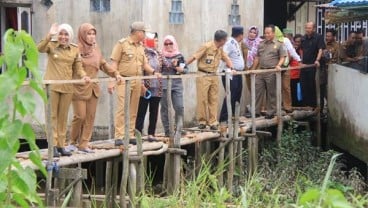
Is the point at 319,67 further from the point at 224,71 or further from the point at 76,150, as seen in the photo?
the point at 76,150

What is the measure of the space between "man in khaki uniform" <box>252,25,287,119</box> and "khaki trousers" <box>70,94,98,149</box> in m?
4.34

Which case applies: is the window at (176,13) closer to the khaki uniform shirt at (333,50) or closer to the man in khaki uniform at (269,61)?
the man in khaki uniform at (269,61)

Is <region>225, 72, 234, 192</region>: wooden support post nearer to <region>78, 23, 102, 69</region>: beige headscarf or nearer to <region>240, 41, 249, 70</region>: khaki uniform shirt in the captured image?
<region>240, 41, 249, 70</region>: khaki uniform shirt

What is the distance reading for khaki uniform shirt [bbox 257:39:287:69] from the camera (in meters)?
12.9

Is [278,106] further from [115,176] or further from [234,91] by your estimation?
[115,176]

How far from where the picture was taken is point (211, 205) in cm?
585

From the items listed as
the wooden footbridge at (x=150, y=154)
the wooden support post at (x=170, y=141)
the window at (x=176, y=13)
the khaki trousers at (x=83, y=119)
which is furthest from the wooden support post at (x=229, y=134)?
the khaki trousers at (x=83, y=119)

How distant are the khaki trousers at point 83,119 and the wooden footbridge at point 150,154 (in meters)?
0.21

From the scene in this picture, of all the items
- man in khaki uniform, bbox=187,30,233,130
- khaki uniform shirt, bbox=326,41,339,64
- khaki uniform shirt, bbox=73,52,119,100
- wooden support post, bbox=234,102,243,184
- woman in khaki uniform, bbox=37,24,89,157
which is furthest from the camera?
khaki uniform shirt, bbox=326,41,339,64

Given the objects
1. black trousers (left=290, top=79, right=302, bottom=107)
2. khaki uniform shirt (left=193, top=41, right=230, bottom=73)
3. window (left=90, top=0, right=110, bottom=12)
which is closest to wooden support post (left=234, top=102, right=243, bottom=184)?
khaki uniform shirt (left=193, top=41, right=230, bottom=73)

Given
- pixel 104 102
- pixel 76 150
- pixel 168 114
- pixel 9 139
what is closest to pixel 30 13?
pixel 104 102

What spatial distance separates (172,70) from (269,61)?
278cm

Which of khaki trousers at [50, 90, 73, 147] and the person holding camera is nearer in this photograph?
khaki trousers at [50, 90, 73, 147]

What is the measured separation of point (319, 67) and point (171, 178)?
15.0ft
